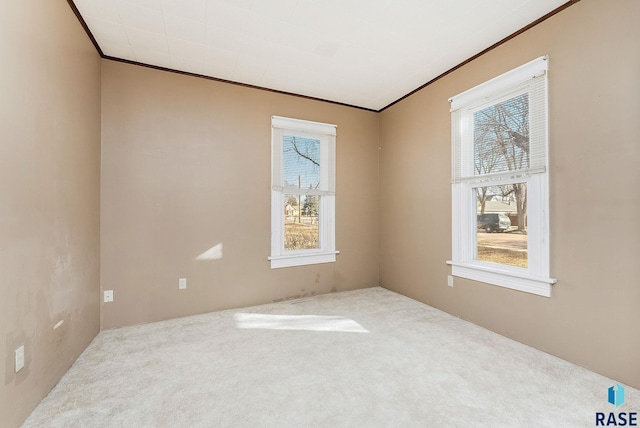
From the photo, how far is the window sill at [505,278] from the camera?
2.29 m

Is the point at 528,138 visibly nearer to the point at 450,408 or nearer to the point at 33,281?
the point at 450,408

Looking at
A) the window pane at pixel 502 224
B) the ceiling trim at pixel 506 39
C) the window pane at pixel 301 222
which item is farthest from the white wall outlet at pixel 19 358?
the ceiling trim at pixel 506 39

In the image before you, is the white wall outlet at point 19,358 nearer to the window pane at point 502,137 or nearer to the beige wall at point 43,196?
the beige wall at point 43,196

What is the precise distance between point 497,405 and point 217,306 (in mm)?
2716

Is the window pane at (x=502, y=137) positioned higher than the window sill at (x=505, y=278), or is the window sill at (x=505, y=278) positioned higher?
the window pane at (x=502, y=137)

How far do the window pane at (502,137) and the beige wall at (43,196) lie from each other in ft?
11.5

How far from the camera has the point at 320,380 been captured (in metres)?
1.92

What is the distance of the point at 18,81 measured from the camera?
150cm

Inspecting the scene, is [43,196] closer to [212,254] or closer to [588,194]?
[212,254]

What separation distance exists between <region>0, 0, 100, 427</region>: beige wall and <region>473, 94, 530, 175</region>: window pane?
3.49 m

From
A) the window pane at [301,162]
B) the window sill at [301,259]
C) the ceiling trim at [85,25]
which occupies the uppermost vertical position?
the ceiling trim at [85,25]

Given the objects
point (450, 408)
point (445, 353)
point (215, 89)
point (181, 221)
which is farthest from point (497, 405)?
point (215, 89)

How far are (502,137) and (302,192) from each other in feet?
7.53

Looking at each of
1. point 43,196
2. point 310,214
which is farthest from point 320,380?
point 310,214
